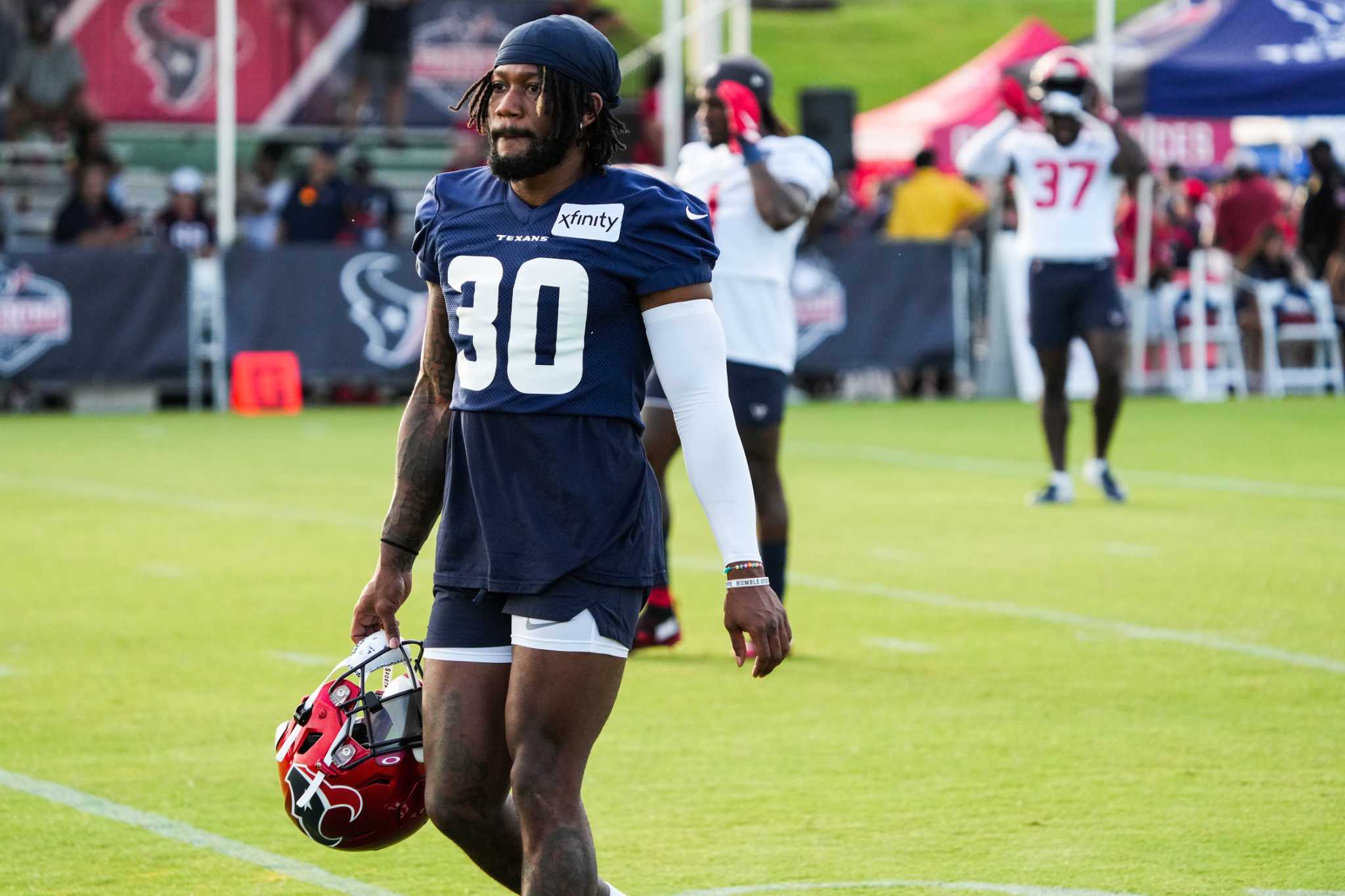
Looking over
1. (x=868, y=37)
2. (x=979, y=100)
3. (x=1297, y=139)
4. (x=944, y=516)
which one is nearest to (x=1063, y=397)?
(x=944, y=516)

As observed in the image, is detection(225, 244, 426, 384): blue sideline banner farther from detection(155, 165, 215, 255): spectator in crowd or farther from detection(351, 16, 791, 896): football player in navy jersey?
detection(351, 16, 791, 896): football player in navy jersey

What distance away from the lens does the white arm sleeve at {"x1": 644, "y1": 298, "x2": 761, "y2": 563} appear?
396 cm

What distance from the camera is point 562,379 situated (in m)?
3.96

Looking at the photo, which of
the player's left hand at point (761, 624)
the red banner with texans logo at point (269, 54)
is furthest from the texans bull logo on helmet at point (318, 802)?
the red banner with texans logo at point (269, 54)

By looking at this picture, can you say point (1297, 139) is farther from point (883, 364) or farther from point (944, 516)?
point (944, 516)

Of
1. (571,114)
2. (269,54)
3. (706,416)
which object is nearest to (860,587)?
(706,416)

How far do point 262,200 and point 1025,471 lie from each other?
951 centimetres

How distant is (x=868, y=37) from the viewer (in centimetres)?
5959

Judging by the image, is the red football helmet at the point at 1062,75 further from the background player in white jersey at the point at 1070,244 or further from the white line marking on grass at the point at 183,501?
the white line marking on grass at the point at 183,501

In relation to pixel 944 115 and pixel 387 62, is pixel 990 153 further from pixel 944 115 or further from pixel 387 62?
pixel 944 115

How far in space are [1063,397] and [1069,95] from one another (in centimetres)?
172

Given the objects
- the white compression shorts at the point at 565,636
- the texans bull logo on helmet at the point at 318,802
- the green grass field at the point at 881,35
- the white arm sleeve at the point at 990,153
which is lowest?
the texans bull logo on helmet at the point at 318,802

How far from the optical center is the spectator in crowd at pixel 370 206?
19766 mm

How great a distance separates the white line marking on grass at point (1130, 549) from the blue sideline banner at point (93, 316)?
10.0 metres
